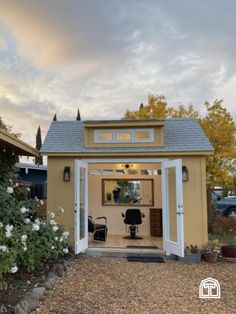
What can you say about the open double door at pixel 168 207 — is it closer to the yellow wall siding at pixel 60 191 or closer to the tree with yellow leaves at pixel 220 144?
the yellow wall siding at pixel 60 191

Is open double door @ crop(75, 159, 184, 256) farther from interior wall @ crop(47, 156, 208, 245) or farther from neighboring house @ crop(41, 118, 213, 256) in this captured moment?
interior wall @ crop(47, 156, 208, 245)

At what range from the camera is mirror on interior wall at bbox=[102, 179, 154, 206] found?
34.5 feet

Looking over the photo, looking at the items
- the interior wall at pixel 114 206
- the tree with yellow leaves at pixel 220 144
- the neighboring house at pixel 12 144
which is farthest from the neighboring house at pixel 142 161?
the tree with yellow leaves at pixel 220 144

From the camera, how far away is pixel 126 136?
25.7 feet

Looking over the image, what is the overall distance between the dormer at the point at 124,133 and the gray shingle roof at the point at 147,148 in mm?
155

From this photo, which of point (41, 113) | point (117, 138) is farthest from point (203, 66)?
point (41, 113)

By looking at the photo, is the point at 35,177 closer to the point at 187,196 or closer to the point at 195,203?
the point at 187,196

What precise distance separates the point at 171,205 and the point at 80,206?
2.09m

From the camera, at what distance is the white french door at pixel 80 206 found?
7016mm

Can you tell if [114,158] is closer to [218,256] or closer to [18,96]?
[218,256]

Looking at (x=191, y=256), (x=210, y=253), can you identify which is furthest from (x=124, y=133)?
(x=210, y=253)

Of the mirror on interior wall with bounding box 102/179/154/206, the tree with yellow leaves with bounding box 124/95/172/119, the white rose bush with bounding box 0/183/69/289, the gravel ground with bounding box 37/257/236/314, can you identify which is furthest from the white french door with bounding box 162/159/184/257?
the tree with yellow leaves with bounding box 124/95/172/119

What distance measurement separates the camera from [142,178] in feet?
34.5

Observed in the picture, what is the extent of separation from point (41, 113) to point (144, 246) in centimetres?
765
